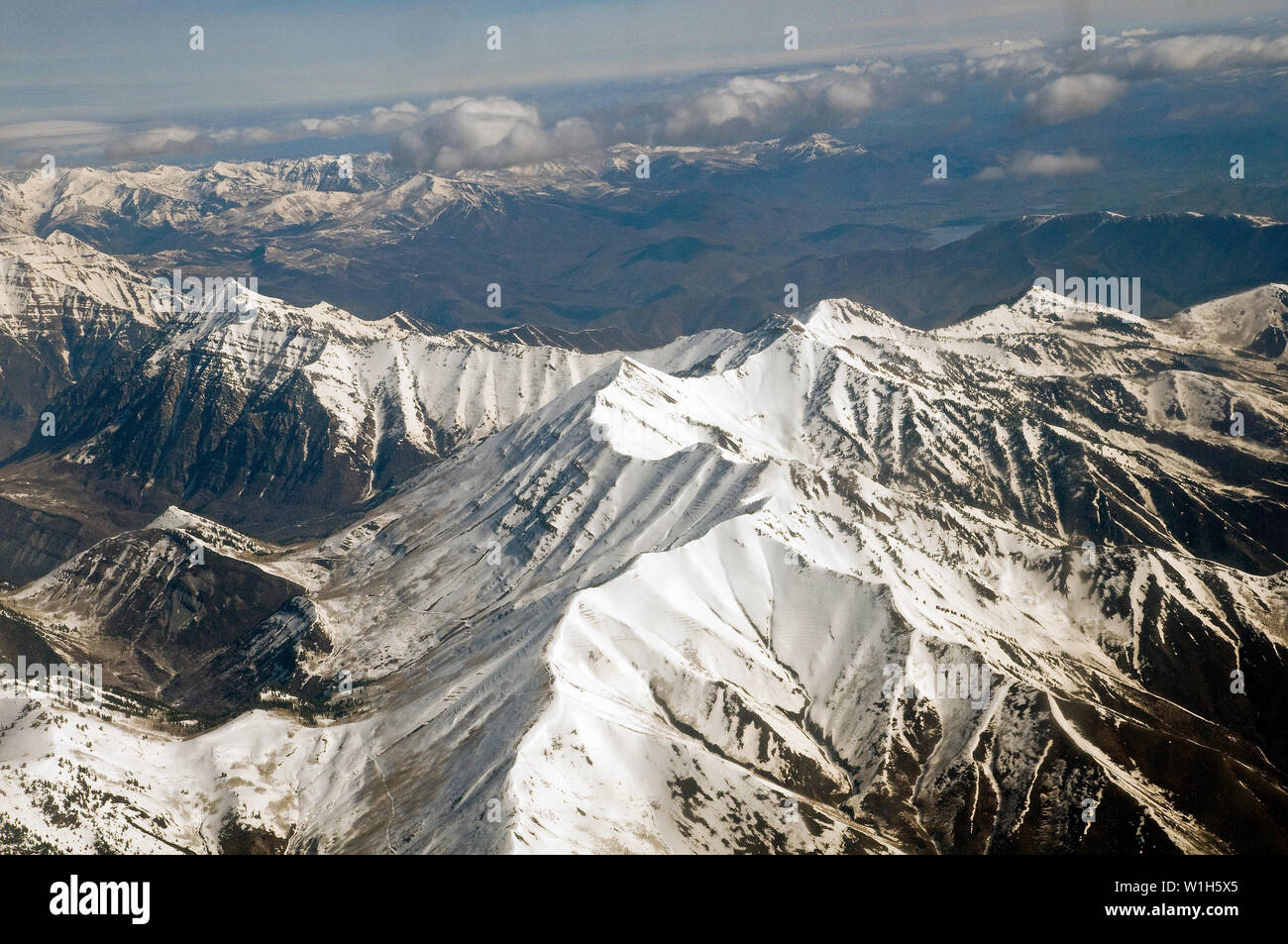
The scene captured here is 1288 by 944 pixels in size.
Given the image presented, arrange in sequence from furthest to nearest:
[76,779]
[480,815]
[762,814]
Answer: [76,779] < [762,814] < [480,815]
